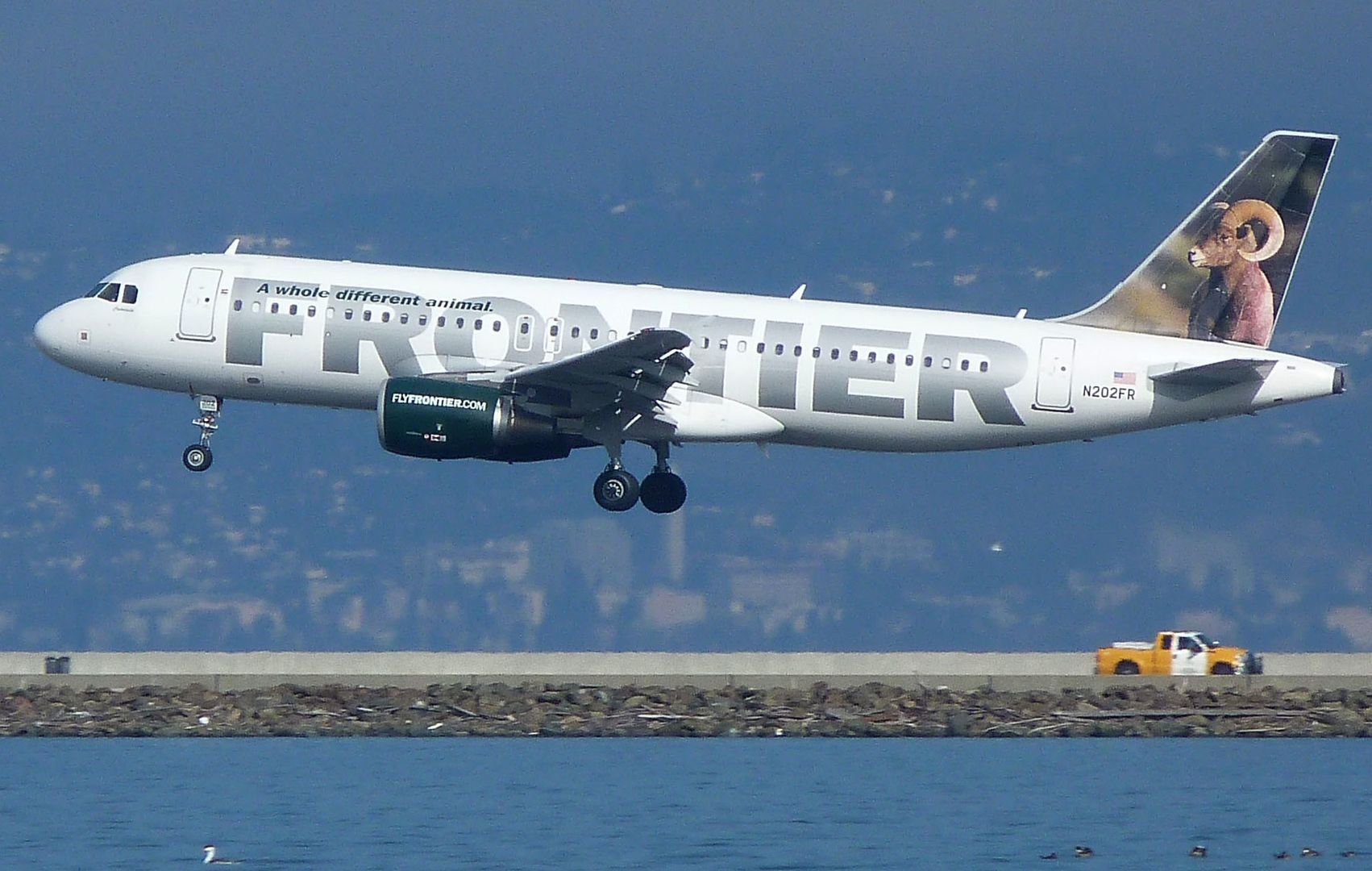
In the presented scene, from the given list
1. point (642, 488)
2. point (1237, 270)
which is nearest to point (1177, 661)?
point (1237, 270)

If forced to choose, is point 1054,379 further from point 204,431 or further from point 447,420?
point 204,431

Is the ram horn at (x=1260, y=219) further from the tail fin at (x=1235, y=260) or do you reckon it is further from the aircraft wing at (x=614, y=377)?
the aircraft wing at (x=614, y=377)

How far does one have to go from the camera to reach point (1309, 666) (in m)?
61.9

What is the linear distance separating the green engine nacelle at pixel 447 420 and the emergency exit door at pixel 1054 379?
939 centimetres

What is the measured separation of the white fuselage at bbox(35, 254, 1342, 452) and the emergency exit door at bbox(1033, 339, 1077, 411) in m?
0.03

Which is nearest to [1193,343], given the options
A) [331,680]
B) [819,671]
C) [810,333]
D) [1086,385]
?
[1086,385]

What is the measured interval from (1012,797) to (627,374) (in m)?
10.2

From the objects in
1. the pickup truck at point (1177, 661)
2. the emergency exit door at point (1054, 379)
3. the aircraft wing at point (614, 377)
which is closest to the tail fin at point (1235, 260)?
the emergency exit door at point (1054, 379)

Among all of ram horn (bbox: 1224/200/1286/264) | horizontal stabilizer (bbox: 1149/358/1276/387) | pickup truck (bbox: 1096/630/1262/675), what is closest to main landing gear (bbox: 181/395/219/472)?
horizontal stabilizer (bbox: 1149/358/1276/387)

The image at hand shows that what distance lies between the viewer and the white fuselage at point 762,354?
4559 centimetres

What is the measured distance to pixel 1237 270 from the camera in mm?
47844

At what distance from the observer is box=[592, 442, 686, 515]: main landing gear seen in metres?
47.2

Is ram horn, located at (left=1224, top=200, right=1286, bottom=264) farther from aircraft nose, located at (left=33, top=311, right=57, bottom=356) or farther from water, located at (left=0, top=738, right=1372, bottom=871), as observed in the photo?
aircraft nose, located at (left=33, top=311, right=57, bottom=356)

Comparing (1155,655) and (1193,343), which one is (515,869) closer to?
(1193,343)
